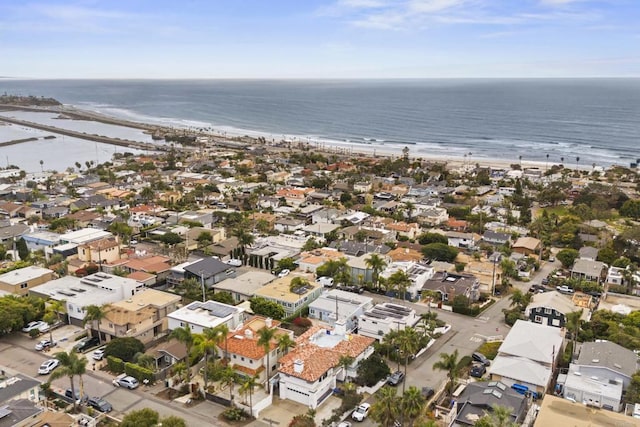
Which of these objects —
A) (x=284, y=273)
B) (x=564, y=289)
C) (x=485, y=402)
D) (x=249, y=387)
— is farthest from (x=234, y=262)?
(x=485, y=402)

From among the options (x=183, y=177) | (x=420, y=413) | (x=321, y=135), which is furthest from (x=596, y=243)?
(x=321, y=135)

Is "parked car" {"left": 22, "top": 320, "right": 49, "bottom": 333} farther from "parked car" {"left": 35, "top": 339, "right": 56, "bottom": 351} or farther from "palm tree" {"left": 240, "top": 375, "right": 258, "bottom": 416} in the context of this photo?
"palm tree" {"left": 240, "top": 375, "right": 258, "bottom": 416}

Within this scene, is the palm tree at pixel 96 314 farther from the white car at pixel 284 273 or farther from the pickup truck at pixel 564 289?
the pickup truck at pixel 564 289

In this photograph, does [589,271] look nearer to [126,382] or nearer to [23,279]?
[126,382]

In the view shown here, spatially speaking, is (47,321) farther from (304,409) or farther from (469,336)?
(469,336)

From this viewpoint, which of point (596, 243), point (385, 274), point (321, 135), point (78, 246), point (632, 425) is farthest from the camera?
point (321, 135)

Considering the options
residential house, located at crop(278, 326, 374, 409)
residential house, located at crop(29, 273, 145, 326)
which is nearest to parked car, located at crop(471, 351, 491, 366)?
residential house, located at crop(278, 326, 374, 409)

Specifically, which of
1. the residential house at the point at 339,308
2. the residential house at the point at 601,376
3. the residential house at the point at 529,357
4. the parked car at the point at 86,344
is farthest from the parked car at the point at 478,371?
the parked car at the point at 86,344
